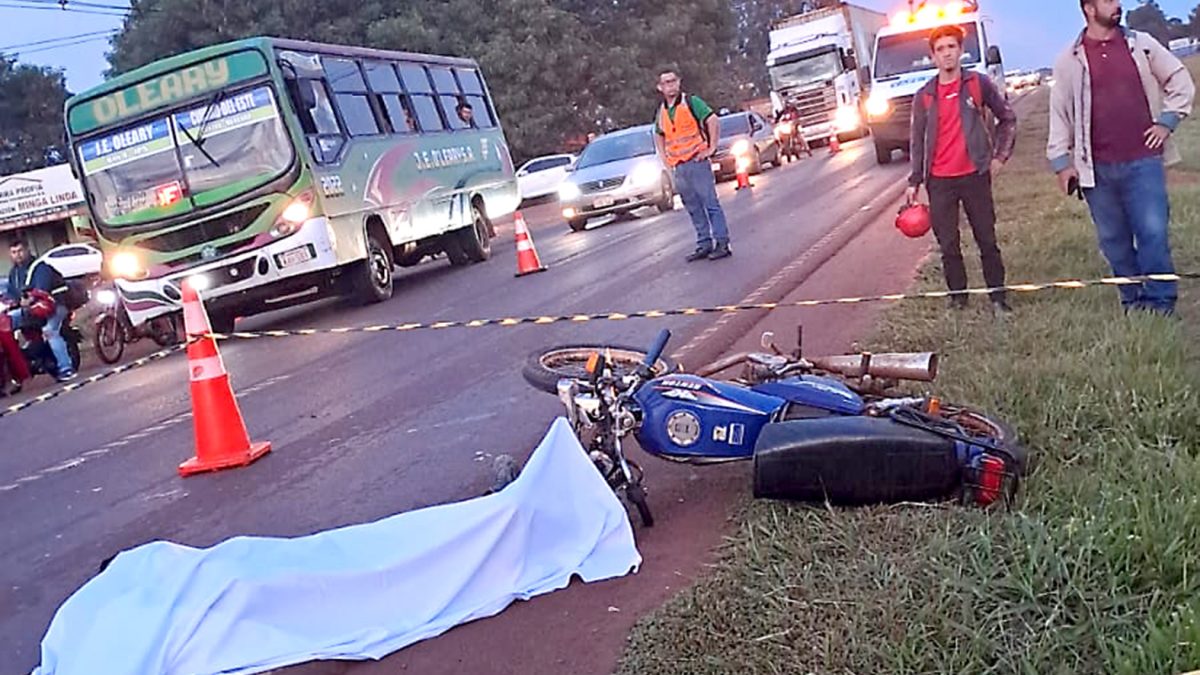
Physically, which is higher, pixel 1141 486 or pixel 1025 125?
pixel 1141 486

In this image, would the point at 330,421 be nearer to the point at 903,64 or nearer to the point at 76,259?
the point at 903,64

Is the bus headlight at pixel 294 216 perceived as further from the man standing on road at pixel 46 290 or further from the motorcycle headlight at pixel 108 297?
the man standing on road at pixel 46 290

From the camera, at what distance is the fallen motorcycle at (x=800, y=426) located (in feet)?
13.6

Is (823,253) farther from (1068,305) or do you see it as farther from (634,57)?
(634,57)

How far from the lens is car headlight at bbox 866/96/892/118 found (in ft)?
79.9

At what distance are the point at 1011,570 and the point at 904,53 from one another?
75.2 ft

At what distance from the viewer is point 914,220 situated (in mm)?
7508

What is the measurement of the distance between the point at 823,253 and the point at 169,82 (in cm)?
728

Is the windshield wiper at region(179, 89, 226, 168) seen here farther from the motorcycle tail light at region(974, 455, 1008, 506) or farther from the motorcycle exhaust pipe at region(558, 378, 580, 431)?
the motorcycle tail light at region(974, 455, 1008, 506)

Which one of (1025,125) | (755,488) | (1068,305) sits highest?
(755,488)

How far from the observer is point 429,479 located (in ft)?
19.9

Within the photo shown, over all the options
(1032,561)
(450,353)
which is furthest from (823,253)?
(1032,561)

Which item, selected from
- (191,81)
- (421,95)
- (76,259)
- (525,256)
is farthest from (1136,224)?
(76,259)

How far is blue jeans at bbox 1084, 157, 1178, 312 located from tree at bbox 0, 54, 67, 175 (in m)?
60.1
